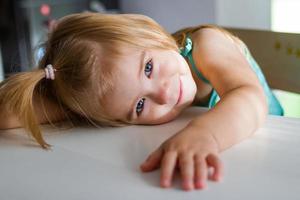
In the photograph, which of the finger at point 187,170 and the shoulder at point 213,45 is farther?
the shoulder at point 213,45

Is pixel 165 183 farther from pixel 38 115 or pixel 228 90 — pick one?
pixel 38 115

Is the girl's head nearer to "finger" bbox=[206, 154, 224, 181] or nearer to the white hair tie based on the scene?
the white hair tie

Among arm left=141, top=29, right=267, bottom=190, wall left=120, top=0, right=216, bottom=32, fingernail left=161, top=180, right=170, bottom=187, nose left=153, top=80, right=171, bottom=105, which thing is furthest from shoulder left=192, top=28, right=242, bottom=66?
wall left=120, top=0, right=216, bottom=32

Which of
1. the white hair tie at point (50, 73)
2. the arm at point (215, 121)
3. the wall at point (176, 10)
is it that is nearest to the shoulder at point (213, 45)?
the arm at point (215, 121)

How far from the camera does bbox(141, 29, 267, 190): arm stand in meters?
0.46

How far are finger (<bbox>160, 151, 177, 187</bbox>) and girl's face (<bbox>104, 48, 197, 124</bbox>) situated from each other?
8.8 inches

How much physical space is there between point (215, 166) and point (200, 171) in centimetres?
2

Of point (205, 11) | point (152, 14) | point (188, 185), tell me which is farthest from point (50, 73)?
point (152, 14)

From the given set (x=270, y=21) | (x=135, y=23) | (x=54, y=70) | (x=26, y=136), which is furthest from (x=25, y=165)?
(x=270, y=21)

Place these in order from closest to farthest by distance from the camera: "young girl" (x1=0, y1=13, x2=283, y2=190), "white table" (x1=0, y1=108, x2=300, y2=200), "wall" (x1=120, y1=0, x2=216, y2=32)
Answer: "white table" (x1=0, y1=108, x2=300, y2=200)
"young girl" (x1=0, y1=13, x2=283, y2=190)
"wall" (x1=120, y1=0, x2=216, y2=32)

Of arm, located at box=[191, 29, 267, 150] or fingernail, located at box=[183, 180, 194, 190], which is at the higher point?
arm, located at box=[191, 29, 267, 150]

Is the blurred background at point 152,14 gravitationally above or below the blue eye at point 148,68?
below

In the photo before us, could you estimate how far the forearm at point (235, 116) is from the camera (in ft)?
1.80

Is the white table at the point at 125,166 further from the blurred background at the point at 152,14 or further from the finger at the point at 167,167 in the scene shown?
the blurred background at the point at 152,14
